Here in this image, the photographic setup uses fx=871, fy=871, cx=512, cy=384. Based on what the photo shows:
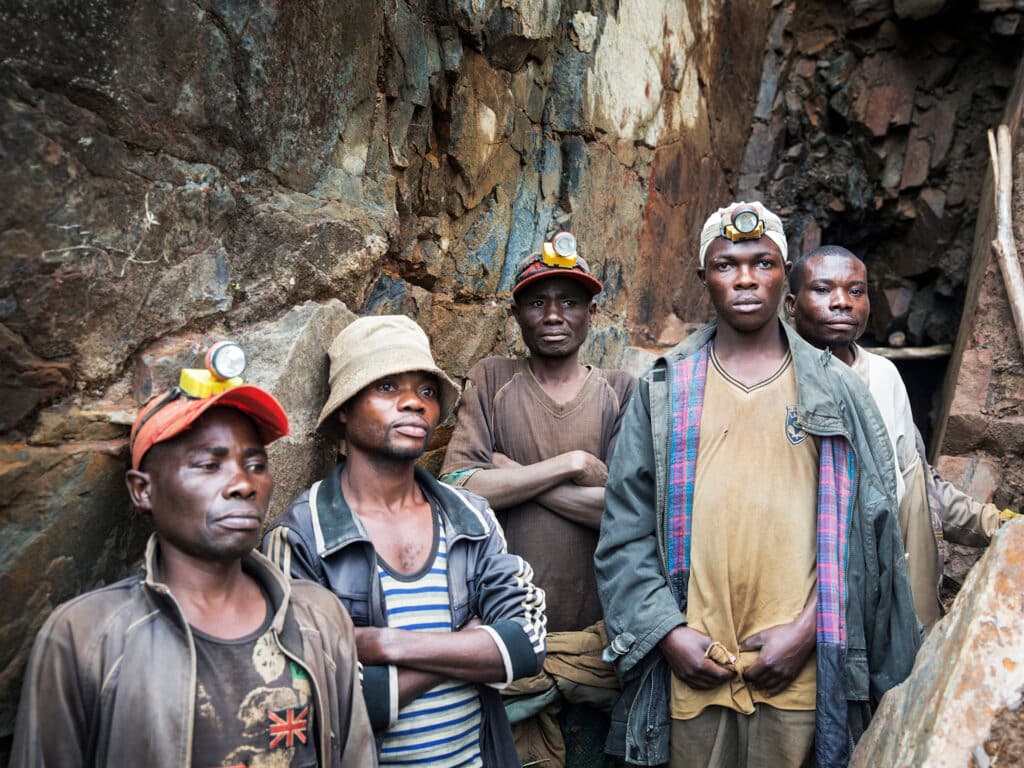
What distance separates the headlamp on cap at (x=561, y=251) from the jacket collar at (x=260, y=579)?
1.37 m

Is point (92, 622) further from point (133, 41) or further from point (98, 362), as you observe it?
point (133, 41)

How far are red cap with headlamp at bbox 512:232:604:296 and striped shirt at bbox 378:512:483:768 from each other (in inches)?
41.9

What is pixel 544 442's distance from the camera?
2.66 metres

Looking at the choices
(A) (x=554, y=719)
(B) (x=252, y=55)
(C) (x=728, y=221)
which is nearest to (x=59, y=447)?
(B) (x=252, y=55)

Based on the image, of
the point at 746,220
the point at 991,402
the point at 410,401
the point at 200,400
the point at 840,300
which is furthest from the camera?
the point at 991,402

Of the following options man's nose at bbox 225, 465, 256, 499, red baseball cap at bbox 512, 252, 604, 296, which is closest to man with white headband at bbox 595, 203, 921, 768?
red baseball cap at bbox 512, 252, 604, 296

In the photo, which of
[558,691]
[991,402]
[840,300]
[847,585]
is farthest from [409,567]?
[991,402]

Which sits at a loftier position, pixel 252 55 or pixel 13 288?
pixel 252 55

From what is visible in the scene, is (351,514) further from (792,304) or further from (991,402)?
(991,402)

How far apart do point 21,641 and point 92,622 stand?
0.25 m

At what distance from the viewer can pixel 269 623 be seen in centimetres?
165

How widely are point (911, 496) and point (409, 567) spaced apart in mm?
1643

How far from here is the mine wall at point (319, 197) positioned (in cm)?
167

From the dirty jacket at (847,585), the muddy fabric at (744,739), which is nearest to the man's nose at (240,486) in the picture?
the dirty jacket at (847,585)
